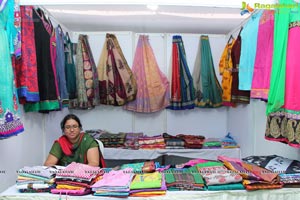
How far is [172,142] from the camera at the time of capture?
84.8 inches

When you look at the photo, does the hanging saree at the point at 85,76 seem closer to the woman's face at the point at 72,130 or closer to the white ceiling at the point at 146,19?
the white ceiling at the point at 146,19

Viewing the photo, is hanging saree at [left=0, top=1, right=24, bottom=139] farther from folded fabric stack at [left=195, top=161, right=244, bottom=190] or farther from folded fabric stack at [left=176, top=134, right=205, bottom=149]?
folded fabric stack at [left=176, top=134, right=205, bottom=149]

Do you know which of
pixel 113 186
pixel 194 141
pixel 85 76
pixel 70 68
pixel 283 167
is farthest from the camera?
pixel 85 76

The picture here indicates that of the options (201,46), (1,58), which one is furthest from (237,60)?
(1,58)

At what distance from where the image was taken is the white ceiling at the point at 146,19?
75.2 inches

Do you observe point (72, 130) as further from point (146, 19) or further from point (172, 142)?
point (146, 19)

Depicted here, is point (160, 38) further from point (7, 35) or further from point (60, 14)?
point (7, 35)

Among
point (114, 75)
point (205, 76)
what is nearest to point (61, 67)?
point (114, 75)

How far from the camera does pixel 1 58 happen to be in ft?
3.68

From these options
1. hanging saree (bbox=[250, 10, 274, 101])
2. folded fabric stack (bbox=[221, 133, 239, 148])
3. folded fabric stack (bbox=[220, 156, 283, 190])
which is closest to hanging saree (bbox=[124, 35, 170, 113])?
folded fabric stack (bbox=[221, 133, 239, 148])

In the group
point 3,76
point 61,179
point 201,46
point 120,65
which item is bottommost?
point 61,179

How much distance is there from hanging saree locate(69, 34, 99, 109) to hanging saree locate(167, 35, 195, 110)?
0.71m

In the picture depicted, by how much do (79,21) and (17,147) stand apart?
1.14m

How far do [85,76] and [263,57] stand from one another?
154 centimetres
